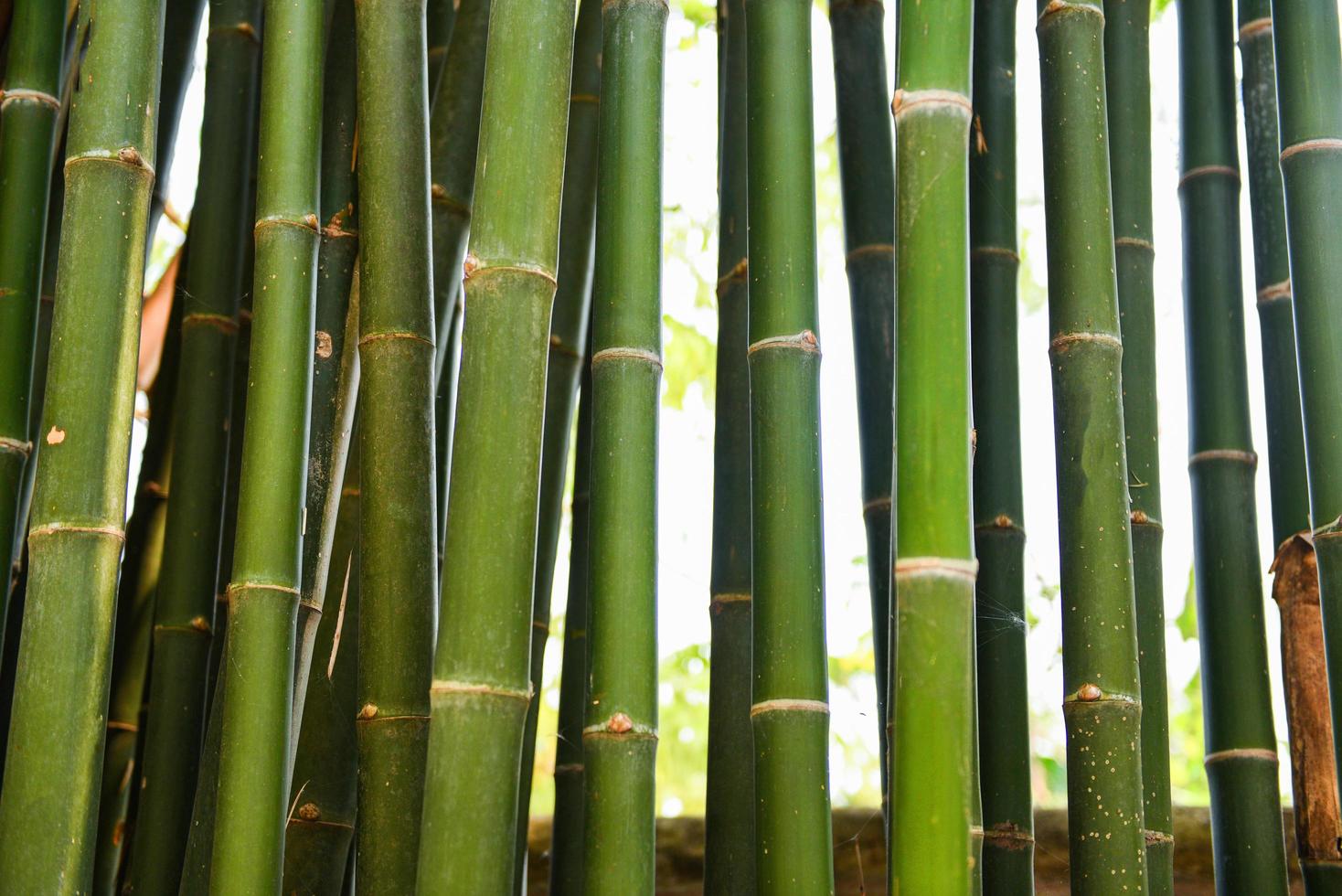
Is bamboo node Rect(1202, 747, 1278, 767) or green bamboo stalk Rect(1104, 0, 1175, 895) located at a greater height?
green bamboo stalk Rect(1104, 0, 1175, 895)

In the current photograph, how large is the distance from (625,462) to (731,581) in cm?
44

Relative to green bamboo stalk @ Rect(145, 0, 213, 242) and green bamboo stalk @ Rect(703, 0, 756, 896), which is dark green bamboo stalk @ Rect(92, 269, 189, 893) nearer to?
green bamboo stalk @ Rect(145, 0, 213, 242)

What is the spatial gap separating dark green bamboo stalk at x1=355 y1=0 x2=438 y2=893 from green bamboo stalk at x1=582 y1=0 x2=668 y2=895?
18cm

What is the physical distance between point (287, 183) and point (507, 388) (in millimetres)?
377

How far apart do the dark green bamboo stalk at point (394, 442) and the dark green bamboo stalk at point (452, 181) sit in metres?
0.19

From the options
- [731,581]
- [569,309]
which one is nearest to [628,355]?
[731,581]

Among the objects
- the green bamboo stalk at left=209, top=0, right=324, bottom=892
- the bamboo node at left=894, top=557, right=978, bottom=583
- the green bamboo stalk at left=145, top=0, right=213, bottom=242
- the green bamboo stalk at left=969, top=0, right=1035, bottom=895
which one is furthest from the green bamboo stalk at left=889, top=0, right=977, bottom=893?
the green bamboo stalk at left=145, top=0, right=213, bottom=242

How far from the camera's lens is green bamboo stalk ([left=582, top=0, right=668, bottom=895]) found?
1.33 meters

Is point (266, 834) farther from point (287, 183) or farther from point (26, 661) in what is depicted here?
point (287, 183)

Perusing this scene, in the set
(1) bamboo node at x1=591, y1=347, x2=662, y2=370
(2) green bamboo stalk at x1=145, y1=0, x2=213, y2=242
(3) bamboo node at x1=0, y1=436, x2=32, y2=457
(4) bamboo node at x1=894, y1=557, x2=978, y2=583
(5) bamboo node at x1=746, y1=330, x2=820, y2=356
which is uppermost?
(2) green bamboo stalk at x1=145, y1=0, x2=213, y2=242

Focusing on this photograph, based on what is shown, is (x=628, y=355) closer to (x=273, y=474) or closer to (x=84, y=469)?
(x=273, y=474)

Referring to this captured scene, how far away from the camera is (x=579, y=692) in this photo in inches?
79.4

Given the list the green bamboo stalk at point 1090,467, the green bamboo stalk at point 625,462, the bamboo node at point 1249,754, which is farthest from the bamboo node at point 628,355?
the bamboo node at point 1249,754

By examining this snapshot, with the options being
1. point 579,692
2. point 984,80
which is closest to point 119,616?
point 579,692
